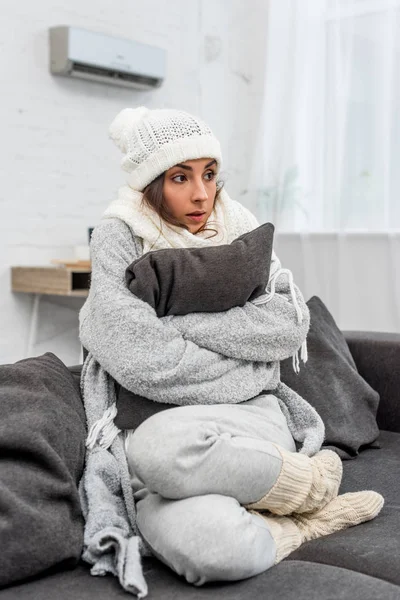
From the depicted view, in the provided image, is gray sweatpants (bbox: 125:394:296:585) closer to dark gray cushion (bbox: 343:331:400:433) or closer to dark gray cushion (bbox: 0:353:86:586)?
dark gray cushion (bbox: 0:353:86:586)

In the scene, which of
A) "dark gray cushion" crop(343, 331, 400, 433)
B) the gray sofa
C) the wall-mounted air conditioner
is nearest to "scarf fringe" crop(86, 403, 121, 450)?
the gray sofa

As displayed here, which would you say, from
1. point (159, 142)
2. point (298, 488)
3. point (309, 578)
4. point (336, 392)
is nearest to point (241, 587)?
point (309, 578)

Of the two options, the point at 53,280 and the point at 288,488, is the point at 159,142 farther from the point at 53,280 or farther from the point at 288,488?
the point at 53,280

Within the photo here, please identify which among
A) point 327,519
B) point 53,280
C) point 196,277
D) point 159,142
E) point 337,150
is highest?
point 337,150

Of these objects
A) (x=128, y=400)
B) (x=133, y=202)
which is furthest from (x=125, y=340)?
(x=133, y=202)

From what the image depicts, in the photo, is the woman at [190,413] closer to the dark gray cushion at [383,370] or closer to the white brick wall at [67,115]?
the dark gray cushion at [383,370]

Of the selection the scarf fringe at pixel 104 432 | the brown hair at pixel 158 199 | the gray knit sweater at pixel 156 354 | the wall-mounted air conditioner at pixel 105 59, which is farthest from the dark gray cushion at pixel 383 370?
the wall-mounted air conditioner at pixel 105 59

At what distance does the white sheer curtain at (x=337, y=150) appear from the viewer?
2.90 m

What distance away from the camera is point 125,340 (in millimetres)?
1285

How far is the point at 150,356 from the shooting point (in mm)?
1267

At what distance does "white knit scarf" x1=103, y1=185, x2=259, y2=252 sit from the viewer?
147cm

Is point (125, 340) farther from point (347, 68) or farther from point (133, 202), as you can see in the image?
point (347, 68)

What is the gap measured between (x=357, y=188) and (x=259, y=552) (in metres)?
2.20

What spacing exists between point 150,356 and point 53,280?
1.41m
